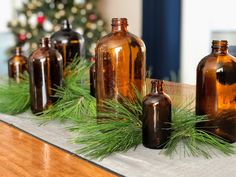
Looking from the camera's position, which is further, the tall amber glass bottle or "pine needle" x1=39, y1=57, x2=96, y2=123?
"pine needle" x1=39, y1=57, x2=96, y2=123

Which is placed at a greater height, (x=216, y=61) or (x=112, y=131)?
(x=216, y=61)

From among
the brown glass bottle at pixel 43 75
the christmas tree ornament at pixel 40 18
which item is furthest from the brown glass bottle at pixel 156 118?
the christmas tree ornament at pixel 40 18

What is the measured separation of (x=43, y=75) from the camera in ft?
3.35

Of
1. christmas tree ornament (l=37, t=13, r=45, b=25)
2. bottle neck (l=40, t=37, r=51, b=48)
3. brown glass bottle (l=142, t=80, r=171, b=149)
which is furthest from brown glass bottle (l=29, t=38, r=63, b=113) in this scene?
christmas tree ornament (l=37, t=13, r=45, b=25)

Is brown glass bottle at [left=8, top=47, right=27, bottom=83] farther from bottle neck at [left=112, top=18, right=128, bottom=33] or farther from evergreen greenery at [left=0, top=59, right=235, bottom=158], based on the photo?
bottle neck at [left=112, top=18, right=128, bottom=33]

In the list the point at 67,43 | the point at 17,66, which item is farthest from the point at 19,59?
the point at 67,43

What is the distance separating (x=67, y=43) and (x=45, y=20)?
9.47 ft

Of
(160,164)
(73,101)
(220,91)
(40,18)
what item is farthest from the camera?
(40,18)

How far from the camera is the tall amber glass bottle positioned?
0.85 metres

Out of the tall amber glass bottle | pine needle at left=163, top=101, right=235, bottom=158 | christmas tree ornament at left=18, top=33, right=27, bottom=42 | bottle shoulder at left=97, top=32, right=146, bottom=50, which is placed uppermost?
bottle shoulder at left=97, top=32, right=146, bottom=50

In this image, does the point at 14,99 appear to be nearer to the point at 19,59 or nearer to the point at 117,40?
the point at 19,59

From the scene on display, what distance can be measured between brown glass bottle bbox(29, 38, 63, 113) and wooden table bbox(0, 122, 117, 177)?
19 centimetres

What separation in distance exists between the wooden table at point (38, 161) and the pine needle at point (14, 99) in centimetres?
23

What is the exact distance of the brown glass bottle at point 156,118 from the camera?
2.47 ft
